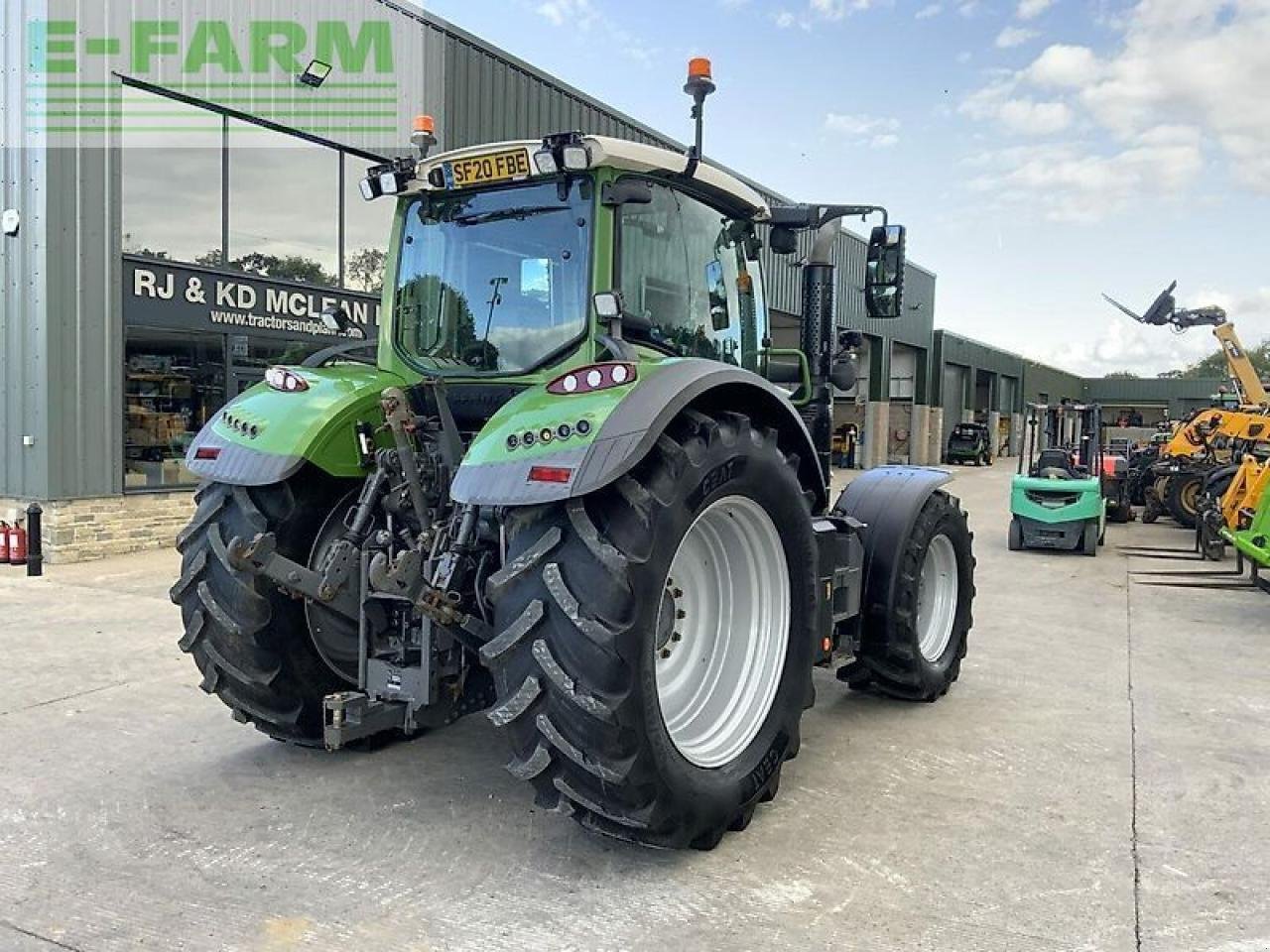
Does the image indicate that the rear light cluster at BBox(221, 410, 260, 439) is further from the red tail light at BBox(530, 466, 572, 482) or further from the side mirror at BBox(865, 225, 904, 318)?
the side mirror at BBox(865, 225, 904, 318)

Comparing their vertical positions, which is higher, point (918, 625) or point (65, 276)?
point (65, 276)

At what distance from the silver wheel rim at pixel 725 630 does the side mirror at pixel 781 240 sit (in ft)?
5.18

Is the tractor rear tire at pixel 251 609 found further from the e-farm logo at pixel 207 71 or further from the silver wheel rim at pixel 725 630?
the e-farm logo at pixel 207 71

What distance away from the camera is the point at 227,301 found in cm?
1168

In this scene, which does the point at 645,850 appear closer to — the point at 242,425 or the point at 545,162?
the point at 242,425

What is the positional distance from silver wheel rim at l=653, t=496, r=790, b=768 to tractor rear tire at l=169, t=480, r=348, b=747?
5.18 ft

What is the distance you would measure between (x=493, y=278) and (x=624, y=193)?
73cm

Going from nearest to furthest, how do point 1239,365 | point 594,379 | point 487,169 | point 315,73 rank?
1. point 594,379
2. point 487,169
3. point 315,73
4. point 1239,365

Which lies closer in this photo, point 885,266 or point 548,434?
point 548,434

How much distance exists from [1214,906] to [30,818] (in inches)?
167

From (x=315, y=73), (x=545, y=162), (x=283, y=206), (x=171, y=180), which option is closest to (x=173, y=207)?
(x=171, y=180)

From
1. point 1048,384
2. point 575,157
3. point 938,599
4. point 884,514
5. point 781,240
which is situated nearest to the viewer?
point 575,157

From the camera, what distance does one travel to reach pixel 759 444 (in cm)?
367

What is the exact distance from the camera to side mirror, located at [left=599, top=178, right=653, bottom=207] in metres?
3.83
